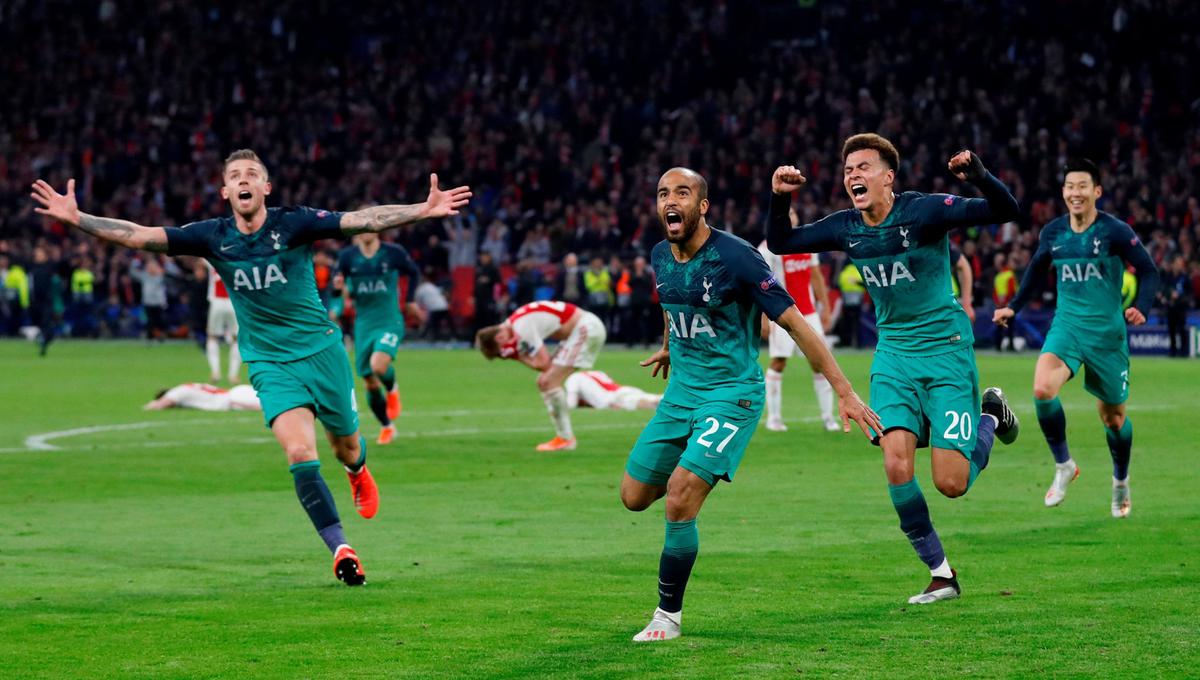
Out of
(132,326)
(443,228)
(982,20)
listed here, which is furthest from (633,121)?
(132,326)

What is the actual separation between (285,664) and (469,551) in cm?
370

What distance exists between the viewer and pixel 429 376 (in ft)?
104

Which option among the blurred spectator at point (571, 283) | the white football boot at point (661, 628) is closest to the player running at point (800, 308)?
the white football boot at point (661, 628)

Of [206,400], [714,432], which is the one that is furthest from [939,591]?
[206,400]

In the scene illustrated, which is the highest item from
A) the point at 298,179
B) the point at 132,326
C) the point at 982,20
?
the point at 982,20

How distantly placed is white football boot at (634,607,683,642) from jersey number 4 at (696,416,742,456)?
77 cm

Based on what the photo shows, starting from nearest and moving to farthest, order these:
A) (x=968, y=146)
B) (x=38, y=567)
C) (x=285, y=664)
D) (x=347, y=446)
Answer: (x=285, y=664)
(x=38, y=567)
(x=347, y=446)
(x=968, y=146)

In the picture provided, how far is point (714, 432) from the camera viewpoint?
27.8 ft

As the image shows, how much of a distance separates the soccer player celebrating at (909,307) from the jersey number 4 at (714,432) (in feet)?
4.39

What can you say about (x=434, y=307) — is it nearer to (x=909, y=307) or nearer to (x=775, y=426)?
(x=775, y=426)

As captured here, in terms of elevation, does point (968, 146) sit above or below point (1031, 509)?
above

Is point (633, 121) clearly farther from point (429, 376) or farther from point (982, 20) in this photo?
point (429, 376)

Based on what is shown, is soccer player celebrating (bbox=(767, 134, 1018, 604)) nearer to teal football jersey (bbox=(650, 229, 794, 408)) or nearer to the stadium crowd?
teal football jersey (bbox=(650, 229, 794, 408))

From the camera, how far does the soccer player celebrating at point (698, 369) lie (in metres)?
8.32
